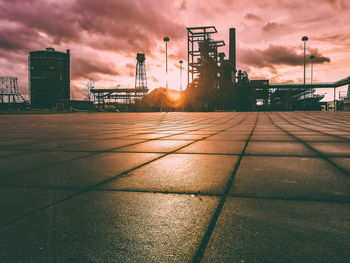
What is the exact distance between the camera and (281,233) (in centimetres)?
145

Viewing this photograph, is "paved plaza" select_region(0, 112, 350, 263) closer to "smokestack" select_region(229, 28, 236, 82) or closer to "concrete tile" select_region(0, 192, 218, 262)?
"concrete tile" select_region(0, 192, 218, 262)

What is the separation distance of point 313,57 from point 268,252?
75660mm

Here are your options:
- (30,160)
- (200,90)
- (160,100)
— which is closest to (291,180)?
(30,160)

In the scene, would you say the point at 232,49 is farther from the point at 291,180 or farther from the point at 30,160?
the point at 291,180

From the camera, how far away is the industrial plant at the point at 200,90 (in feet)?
144

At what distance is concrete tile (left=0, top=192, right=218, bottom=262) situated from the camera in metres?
1.26

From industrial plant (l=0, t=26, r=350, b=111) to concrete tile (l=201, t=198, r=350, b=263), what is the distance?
20622 millimetres

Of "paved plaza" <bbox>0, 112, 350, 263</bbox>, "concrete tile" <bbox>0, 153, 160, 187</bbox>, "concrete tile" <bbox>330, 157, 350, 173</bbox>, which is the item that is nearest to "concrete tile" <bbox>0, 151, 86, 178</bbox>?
"paved plaza" <bbox>0, 112, 350, 263</bbox>

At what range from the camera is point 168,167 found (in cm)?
322

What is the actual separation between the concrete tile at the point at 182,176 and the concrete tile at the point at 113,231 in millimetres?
307

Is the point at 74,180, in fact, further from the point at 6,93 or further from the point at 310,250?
the point at 6,93

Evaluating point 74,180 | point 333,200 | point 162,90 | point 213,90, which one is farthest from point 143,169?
point 162,90

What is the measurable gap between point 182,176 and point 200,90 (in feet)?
138

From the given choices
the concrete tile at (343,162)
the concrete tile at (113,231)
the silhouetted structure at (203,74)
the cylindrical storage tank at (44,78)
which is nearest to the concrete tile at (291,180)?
the concrete tile at (343,162)
